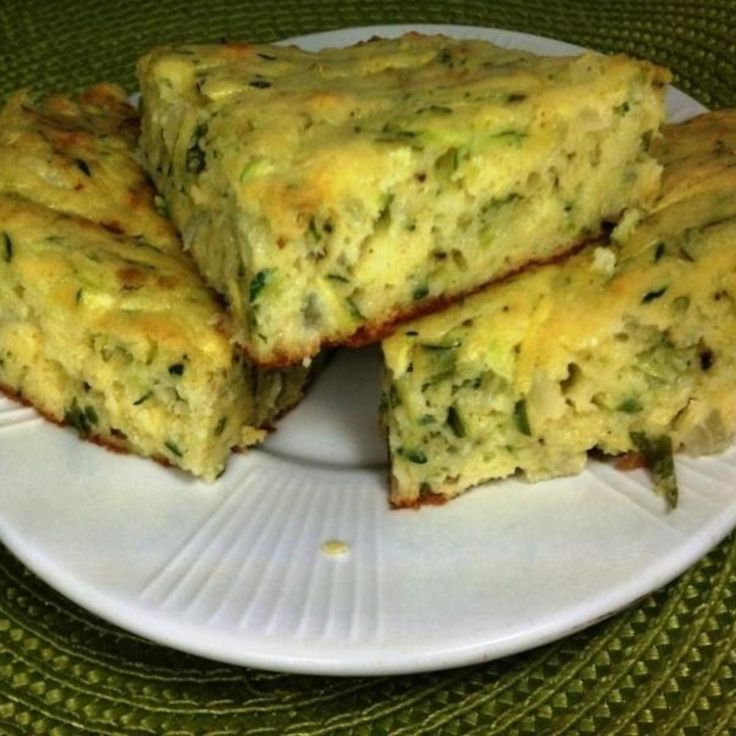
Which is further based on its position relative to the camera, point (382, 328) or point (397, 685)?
point (382, 328)

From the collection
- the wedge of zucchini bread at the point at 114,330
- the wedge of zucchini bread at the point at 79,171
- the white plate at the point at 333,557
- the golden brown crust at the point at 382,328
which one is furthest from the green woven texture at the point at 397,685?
the wedge of zucchini bread at the point at 79,171

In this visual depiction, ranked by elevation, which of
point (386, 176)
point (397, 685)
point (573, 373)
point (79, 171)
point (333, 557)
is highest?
point (386, 176)

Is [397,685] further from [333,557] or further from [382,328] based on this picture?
[382,328]

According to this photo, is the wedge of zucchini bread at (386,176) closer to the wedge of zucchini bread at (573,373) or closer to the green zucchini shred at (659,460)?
the wedge of zucchini bread at (573,373)

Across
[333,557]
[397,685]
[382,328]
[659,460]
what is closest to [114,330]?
[382,328]

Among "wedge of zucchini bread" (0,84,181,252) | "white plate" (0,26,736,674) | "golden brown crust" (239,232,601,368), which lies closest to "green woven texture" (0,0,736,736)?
"white plate" (0,26,736,674)

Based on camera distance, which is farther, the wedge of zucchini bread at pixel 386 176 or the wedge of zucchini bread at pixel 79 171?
the wedge of zucchini bread at pixel 79 171
